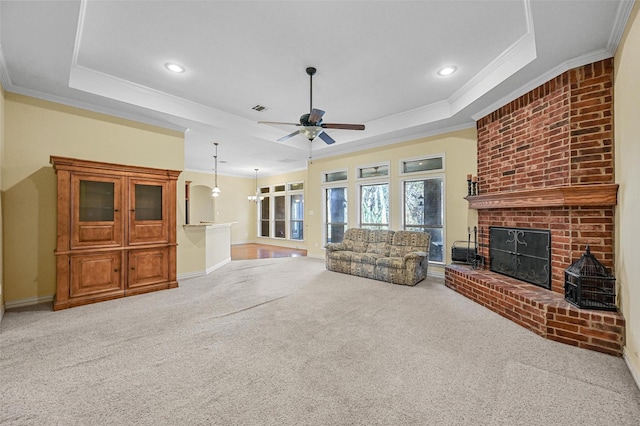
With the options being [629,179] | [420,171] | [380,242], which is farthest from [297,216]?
[629,179]

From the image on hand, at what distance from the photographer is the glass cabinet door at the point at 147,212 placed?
13.4ft

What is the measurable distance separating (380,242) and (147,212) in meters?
4.30

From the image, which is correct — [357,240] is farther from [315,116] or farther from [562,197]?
[562,197]

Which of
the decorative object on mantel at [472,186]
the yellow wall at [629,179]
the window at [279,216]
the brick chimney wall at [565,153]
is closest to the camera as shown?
the yellow wall at [629,179]

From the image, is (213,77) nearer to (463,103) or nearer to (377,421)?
(463,103)

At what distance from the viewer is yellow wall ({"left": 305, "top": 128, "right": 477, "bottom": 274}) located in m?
5.04

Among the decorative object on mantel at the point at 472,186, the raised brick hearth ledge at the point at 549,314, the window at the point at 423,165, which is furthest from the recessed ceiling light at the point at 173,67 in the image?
the raised brick hearth ledge at the point at 549,314

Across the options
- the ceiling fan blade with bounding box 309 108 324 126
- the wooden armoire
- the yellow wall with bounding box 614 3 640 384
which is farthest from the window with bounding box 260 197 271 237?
the yellow wall with bounding box 614 3 640 384

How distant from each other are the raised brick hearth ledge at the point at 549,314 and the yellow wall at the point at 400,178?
1.57 metres

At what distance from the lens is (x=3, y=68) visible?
10.00ft

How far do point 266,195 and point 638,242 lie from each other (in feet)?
34.2

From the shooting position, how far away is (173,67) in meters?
3.50

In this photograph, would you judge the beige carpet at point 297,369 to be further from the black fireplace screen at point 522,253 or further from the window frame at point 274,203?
the window frame at point 274,203

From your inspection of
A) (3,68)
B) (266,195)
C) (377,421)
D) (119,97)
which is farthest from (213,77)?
(266,195)
